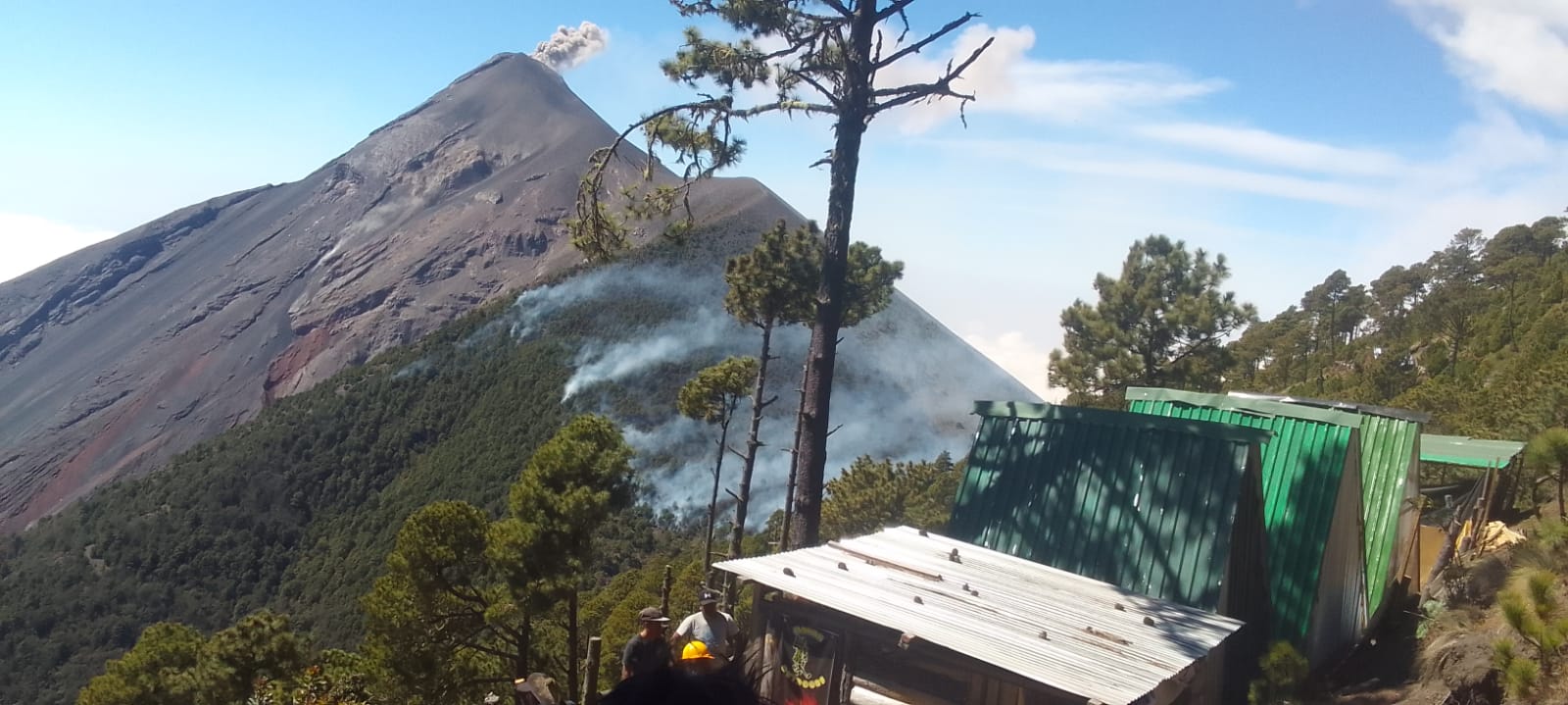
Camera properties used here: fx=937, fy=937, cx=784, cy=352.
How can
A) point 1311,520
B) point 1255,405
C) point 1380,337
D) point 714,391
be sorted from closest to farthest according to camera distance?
point 1311,520, point 1255,405, point 714,391, point 1380,337

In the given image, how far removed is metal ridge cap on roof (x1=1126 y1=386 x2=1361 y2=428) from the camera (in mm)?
9992

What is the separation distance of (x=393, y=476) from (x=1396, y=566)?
91.2m

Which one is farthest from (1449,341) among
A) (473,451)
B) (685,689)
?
(473,451)

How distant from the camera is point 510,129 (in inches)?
5615

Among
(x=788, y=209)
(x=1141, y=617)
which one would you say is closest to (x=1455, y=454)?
(x=1141, y=617)

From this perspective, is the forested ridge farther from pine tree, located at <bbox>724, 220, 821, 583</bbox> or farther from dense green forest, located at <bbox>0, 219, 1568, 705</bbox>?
pine tree, located at <bbox>724, 220, 821, 583</bbox>

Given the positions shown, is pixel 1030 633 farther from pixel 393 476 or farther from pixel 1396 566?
pixel 393 476

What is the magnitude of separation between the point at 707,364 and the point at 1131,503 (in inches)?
3151

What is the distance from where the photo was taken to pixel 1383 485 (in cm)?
1183

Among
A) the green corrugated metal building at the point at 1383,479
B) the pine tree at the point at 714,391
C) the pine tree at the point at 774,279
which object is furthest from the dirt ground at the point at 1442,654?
the pine tree at the point at 714,391

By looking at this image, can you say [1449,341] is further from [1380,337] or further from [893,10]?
[893,10]

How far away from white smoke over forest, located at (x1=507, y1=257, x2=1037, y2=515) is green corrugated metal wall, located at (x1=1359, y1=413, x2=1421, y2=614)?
60910 millimetres

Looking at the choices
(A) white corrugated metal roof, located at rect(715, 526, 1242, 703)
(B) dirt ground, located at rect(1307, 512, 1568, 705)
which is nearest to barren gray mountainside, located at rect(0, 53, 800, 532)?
(B) dirt ground, located at rect(1307, 512, 1568, 705)

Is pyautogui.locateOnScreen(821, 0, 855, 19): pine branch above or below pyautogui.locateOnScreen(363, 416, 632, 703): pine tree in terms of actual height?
above
